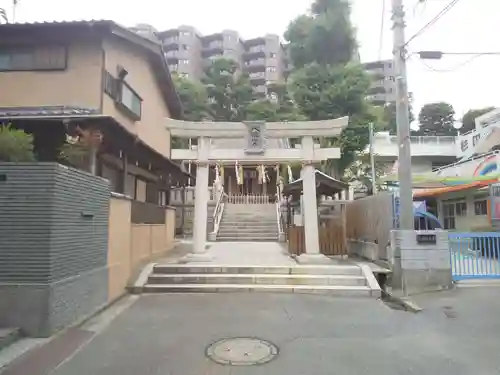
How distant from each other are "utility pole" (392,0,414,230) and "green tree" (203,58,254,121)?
28232 millimetres

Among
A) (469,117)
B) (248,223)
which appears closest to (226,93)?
(248,223)

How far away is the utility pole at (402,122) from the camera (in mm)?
8500

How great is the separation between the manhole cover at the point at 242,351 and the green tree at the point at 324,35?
2097 cm

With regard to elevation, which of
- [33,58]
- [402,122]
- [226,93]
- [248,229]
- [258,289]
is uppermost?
[226,93]

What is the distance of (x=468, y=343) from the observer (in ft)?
16.9

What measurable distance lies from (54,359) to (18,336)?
924mm

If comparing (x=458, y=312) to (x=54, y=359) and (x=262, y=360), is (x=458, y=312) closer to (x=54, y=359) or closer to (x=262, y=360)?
(x=262, y=360)

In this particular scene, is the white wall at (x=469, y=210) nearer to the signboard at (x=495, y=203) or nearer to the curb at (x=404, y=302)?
the signboard at (x=495, y=203)

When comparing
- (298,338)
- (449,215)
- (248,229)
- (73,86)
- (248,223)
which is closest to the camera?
(298,338)

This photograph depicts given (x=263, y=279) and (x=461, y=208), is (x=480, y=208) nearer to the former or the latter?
(x=461, y=208)

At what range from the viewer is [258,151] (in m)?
10.8

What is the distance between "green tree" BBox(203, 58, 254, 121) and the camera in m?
36.8

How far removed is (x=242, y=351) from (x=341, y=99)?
17.8 m

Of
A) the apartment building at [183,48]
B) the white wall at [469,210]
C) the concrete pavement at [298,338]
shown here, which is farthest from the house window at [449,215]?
the apartment building at [183,48]
